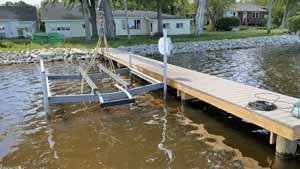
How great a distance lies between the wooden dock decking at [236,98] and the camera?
406cm

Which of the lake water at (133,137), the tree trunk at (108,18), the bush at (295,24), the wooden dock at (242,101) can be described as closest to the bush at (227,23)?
the bush at (295,24)

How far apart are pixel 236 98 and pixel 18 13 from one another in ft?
108

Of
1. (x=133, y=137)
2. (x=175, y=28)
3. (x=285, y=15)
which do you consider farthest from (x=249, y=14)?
(x=133, y=137)

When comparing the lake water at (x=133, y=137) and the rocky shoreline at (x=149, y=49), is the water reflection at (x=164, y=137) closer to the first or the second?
the lake water at (x=133, y=137)

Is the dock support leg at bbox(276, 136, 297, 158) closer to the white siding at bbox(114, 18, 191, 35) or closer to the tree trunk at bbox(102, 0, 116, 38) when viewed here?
the tree trunk at bbox(102, 0, 116, 38)

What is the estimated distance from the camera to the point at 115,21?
31688 millimetres

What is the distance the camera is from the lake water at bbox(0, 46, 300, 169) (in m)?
4.50

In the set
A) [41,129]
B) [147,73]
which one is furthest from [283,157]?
[147,73]

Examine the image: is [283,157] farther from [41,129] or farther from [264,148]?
[41,129]

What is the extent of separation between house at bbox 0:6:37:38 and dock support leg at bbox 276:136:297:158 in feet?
103

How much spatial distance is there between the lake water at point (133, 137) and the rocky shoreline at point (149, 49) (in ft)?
30.0

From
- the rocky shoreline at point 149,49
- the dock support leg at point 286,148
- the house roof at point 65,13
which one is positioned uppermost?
the house roof at point 65,13

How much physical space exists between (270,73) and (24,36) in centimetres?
2752

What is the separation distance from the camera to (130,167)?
14.2 ft
